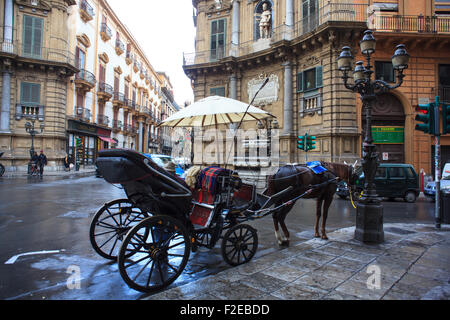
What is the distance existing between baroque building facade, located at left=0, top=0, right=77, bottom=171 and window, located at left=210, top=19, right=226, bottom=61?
1282cm

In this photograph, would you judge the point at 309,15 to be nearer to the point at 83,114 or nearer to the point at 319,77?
the point at 319,77

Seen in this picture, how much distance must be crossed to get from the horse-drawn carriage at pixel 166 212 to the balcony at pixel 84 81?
25.7m

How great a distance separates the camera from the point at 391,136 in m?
16.3

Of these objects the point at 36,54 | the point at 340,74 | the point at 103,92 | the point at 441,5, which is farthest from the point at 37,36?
the point at 441,5

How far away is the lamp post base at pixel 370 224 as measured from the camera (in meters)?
5.31

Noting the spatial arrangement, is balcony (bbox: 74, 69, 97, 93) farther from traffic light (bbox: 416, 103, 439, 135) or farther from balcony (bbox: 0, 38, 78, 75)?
traffic light (bbox: 416, 103, 439, 135)

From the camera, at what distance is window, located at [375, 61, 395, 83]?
53.1 feet

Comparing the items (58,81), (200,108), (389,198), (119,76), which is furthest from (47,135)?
(389,198)

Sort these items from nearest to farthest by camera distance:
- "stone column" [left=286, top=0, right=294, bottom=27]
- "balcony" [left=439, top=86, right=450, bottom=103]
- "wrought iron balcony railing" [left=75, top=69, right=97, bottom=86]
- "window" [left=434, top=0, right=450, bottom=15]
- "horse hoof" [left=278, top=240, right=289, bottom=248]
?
"horse hoof" [left=278, top=240, right=289, bottom=248] < "balcony" [left=439, top=86, right=450, bottom=103] < "window" [left=434, top=0, right=450, bottom=15] < "stone column" [left=286, top=0, right=294, bottom=27] < "wrought iron balcony railing" [left=75, top=69, right=97, bottom=86]

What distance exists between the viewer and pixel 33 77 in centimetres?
2366

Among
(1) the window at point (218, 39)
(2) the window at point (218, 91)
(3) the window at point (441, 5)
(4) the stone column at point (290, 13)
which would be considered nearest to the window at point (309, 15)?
(4) the stone column at point (290, 13)

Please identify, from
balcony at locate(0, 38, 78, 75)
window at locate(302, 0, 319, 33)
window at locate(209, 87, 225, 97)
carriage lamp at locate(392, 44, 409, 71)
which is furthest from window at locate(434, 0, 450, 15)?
balcony at locate(0, 38, 78, 75)

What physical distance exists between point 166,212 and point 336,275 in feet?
7.94
